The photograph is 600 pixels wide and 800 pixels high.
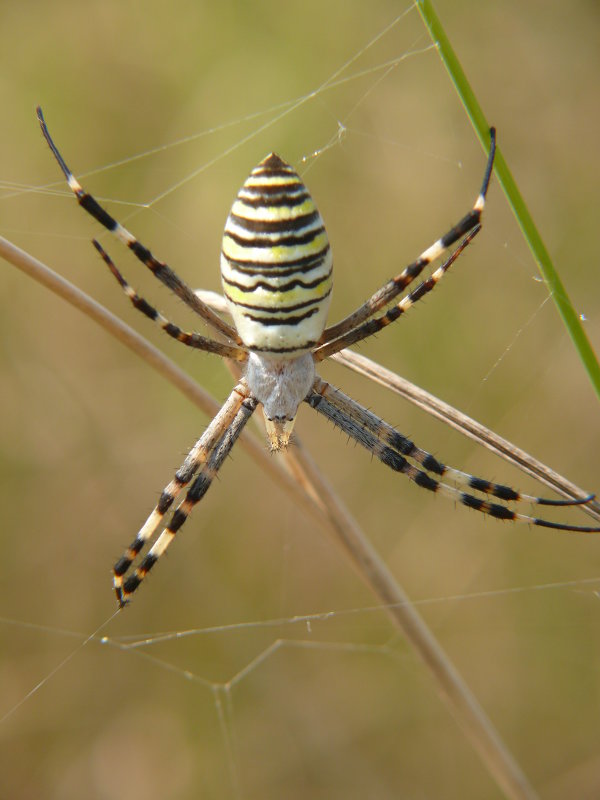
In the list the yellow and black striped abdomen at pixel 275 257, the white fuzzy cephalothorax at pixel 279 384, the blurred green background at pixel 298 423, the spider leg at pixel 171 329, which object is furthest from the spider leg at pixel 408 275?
the blurred green background at pixel 298 423

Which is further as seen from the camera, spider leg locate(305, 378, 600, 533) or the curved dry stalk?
A: spider leg locate(305, 378, 600, 533)

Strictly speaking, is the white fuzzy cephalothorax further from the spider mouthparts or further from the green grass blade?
the green grass blade

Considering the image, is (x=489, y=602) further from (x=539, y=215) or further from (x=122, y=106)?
(x=122, y=106)

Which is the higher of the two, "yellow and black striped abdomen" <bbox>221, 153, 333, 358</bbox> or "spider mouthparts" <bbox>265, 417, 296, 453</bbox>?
"yellow and black striped abdomen" <bbox>221, 153, 333, 358</bbox>

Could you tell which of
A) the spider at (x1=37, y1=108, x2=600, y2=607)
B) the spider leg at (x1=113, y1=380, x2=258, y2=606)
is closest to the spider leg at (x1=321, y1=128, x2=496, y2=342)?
the spider at (x1=37, y1=108, x2=600, y2=607)

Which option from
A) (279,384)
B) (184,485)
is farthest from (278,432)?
(184,485)

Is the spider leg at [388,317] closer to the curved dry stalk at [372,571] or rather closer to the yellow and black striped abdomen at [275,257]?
the yellow and black striped abdomen at [275,257]

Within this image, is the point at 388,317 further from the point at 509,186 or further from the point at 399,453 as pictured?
the point at 509,186
